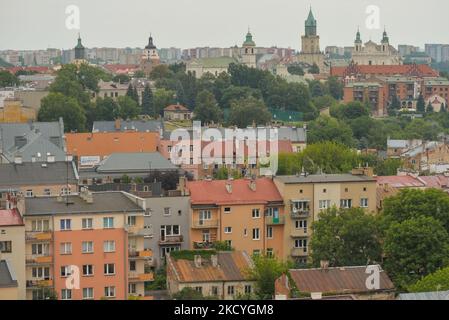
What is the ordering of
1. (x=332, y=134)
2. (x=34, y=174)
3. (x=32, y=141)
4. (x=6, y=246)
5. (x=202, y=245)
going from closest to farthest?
(x=6, y=246) → (x=202, y=245) → (x=34, y=174) → (x=32, y=141) → (x=332, y=134)

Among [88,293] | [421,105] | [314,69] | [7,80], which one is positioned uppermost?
[7,80]

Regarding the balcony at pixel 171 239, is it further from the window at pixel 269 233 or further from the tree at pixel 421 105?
the tree at pixel 421 105

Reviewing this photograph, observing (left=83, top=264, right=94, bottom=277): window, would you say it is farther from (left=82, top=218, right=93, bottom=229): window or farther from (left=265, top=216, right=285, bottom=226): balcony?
(left=265, top=216, right=285, bottom=226): balcony

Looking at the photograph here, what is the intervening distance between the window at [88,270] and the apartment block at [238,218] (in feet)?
8.93

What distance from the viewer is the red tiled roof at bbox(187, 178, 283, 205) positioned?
38.8 feet

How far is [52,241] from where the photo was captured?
8930mm

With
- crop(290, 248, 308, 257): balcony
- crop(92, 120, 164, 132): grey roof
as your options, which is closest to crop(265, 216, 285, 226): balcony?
crop(290, 248, 308, 257): balcony

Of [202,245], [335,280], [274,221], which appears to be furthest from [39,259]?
[274,221]

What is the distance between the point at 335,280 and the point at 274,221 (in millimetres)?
3044

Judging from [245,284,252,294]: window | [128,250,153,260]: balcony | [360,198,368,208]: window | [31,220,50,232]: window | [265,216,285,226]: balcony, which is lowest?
[245,284,252,294]: window

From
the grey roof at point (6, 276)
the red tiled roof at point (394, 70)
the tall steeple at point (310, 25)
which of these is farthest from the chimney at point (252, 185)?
the tall steeple at point (310, 25)

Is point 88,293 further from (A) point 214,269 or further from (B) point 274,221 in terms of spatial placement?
(B) point 274,221

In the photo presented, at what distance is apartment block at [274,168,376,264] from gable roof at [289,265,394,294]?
2511 mm

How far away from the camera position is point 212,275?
30.5 feet
